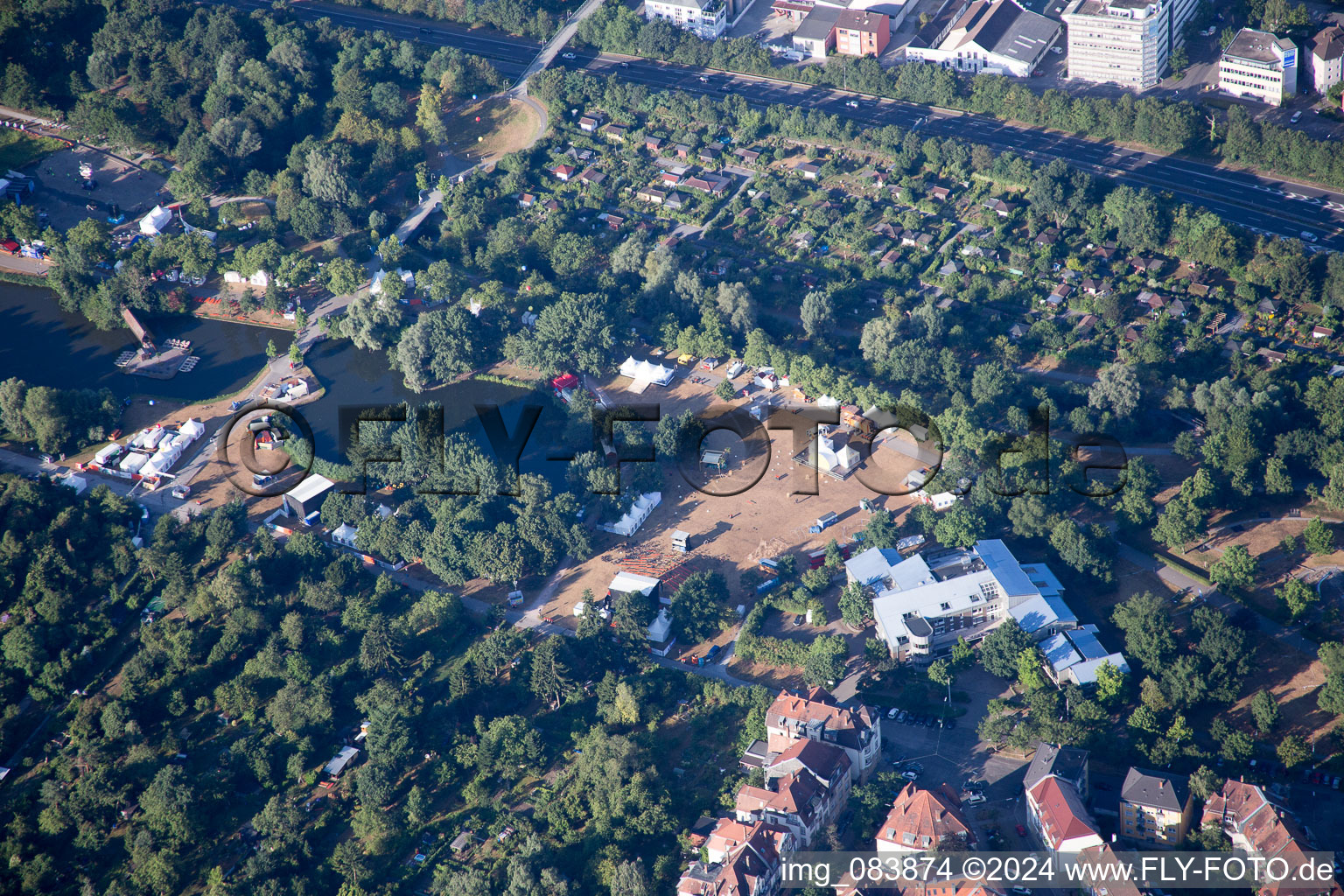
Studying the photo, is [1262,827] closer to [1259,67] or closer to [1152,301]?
[1152,301]

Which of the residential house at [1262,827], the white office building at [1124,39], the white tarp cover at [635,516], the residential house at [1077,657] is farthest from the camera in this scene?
the white office building at [1124,39]

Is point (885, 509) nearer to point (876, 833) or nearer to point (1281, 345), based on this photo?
point (876, 833)

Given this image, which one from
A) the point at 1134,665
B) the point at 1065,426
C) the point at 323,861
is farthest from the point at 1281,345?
the point at 323,861

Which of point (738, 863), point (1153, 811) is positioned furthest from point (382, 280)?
point (1153, 811)

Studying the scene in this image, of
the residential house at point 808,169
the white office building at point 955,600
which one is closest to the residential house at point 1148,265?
the residential house at point 808,169

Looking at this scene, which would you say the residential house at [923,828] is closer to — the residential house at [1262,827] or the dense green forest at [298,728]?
the dense green forest at [298,728]

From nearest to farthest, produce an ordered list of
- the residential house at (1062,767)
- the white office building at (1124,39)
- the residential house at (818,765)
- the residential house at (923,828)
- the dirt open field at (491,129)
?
the residential house at (923,828) → the residential house at (1062,767) → the residential house at (818,765) → the white office building at (1124,39) → the dirt open field at (491,129)

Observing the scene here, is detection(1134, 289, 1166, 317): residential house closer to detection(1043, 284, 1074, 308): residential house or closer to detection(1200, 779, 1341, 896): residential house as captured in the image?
detection(1043, 284, 1074, 308): residential house
